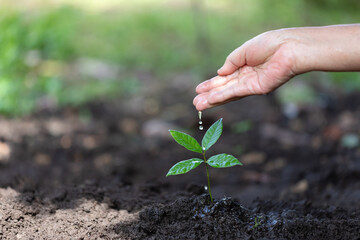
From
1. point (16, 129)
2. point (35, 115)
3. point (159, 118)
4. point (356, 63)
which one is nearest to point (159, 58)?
point (159, 118)

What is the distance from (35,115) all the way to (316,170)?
3201 millimetres

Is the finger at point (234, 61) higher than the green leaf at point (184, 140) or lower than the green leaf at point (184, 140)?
higher

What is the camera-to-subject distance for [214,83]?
7.66 ft

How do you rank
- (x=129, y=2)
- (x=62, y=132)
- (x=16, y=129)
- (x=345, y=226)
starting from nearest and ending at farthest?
1. (x=345, y=226)
2. (x=16, y=129)
3. (x=62, y=132)
4. (x=129, y=2)

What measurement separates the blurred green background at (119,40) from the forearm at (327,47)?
3250 millimetres

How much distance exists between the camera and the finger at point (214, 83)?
232cm

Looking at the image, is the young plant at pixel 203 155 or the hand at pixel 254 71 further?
the hand at pixel 254 71

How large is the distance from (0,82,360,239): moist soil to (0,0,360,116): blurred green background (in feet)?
1.39

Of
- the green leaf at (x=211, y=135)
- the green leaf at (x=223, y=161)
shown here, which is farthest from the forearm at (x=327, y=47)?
the green leaf at (x=223, y=161)

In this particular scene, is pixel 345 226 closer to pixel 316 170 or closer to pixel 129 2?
pixel 316 170

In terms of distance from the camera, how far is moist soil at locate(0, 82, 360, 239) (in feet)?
5.79

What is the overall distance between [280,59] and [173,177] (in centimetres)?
191

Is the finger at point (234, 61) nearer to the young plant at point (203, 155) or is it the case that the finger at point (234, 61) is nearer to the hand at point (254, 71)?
the hand at point (254, 71)

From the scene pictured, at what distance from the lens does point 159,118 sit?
5133 mm
